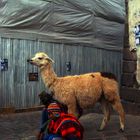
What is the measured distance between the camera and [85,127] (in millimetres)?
11195

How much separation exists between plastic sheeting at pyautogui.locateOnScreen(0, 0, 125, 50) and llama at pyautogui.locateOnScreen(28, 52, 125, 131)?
3.08m

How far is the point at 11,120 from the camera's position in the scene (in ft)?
40.1

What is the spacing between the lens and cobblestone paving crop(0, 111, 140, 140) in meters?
10.2

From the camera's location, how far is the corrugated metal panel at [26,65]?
13.1 m

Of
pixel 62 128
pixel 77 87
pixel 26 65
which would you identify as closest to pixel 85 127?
pixel 77 87

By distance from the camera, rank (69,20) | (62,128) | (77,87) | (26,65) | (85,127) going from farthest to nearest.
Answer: (69,20)
(26,65)
(85,127)
(77,87)
(62,128)

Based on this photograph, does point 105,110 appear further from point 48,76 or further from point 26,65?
point 26,65

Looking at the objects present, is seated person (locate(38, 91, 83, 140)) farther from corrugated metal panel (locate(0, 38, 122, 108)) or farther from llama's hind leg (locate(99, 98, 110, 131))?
corrugated metal panel (locate(0, 38, 122, 108))

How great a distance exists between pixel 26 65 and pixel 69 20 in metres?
2.10

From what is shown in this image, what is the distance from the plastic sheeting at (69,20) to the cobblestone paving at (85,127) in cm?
253

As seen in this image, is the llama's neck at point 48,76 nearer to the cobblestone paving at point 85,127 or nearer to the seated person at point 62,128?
the cobblestone paving at point 85,127

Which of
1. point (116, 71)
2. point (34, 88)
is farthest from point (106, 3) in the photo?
point (34, 88)

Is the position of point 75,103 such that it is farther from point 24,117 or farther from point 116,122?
point 24,117

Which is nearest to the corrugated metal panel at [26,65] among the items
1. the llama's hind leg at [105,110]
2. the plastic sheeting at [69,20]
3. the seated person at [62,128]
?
the plastic sheeting at [69,20]
